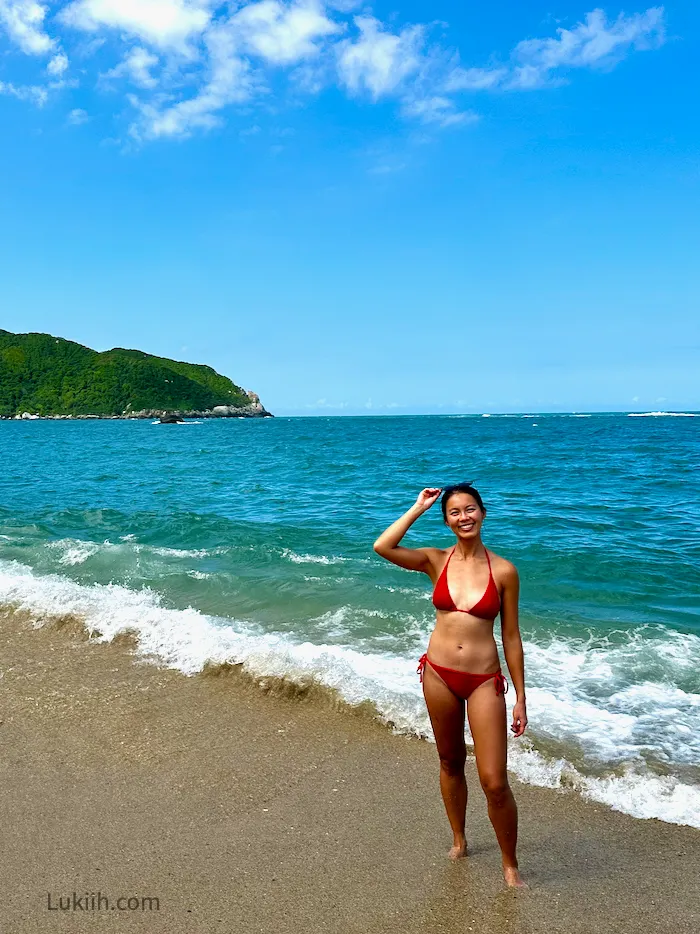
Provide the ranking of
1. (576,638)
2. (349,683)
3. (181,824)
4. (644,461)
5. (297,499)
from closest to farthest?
(181,824), (349,683), (576,638), (297,499), (644,461)

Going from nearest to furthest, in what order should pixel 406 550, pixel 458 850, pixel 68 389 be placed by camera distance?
pixel 406 550, pixel 458 850, pixel 68 389

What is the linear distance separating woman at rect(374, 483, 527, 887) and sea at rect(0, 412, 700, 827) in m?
1.66

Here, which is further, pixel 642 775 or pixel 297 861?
pixel 642 775

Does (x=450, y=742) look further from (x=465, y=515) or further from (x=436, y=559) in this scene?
(x=465, y=515)

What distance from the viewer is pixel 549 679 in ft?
Result: 23.4

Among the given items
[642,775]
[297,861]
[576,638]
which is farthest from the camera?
[576,638]

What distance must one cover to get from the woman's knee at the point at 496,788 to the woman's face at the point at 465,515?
1.24 metres

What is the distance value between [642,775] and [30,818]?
14.2 ft

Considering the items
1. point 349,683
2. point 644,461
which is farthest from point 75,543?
point 644,461

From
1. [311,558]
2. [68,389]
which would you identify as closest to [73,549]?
[311,558]

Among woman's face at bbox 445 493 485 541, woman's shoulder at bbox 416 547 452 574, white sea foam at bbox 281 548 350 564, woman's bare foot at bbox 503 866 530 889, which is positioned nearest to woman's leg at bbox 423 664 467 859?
woman's bare foot at bbox 503 866 530 889

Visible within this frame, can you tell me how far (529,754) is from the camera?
5.38 meters

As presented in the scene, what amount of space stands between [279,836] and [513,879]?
56.7 inches

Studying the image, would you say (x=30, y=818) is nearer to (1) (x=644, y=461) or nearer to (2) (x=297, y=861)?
(2) (x=297, y=861)
